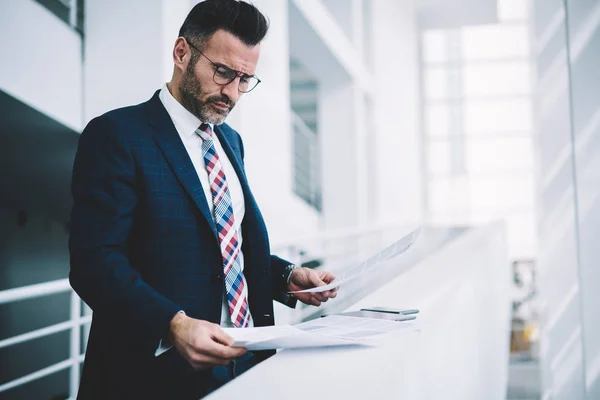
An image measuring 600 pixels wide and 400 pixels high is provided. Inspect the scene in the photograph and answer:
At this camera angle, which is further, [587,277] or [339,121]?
[339,121]

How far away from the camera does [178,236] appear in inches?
40.1

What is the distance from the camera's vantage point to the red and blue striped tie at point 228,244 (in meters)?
1.08

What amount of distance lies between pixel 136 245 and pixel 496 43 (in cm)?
1168

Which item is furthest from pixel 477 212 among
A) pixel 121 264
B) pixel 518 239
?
pixel 121 264

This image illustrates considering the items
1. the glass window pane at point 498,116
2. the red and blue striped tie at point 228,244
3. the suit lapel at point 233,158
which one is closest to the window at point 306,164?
the suit lapel at point 233,158

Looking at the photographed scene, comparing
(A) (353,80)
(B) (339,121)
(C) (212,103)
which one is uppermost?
(A) (353,80)

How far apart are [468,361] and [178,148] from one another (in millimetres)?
885

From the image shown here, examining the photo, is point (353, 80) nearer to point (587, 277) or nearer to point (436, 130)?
point (587, 277)

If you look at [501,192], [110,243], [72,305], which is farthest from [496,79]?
[110,243]

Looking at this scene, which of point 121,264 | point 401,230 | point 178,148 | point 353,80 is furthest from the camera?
point 401,230

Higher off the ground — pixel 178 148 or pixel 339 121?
pixel 339 121

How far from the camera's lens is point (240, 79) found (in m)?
1.15

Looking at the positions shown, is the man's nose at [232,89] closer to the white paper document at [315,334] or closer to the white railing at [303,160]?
the white paper document at [315,334]

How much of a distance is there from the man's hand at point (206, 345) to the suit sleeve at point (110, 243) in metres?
0.06
